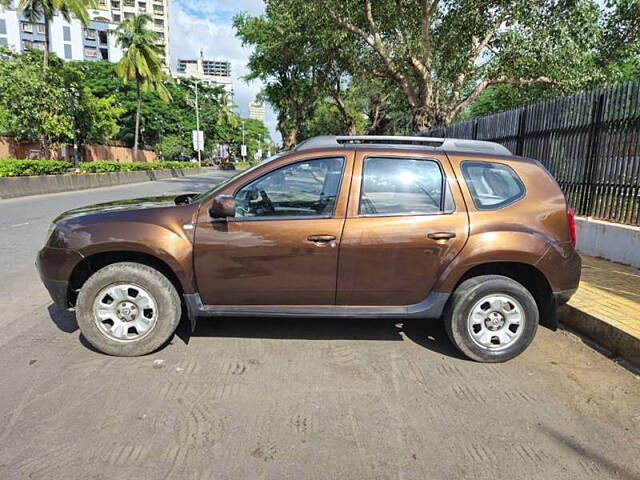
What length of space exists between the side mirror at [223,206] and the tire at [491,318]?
1952 millimetres

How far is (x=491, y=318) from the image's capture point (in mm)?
3506

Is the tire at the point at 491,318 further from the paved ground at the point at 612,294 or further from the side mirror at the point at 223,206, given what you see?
the side mirror at the point at 223,206

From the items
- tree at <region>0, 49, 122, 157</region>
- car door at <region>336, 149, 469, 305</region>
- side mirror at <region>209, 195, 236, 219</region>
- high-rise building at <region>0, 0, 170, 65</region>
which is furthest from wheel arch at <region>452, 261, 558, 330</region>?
high-rise building at <region>0, 0, 170, 65</region>

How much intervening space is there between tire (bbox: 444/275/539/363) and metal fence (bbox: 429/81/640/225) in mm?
3835

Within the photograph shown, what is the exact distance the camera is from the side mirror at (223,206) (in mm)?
3248

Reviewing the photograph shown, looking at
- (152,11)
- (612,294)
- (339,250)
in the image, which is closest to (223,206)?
(339,250)

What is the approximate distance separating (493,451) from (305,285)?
174cm

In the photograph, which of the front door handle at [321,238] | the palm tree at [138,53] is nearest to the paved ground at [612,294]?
the front door handle at [321,238]

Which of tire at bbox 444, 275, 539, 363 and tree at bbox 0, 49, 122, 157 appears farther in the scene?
tree at bbox 0, 49, 122, 157

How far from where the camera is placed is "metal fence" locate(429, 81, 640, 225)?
600cm

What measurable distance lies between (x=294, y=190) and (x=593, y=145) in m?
5.55

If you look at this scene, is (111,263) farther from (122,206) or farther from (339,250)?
(339,250)

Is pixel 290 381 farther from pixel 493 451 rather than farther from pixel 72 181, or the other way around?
pixel 72 181

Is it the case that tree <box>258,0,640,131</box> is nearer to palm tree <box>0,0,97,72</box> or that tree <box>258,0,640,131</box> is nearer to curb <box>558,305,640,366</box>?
curb <box>558,305,640,366</box>
